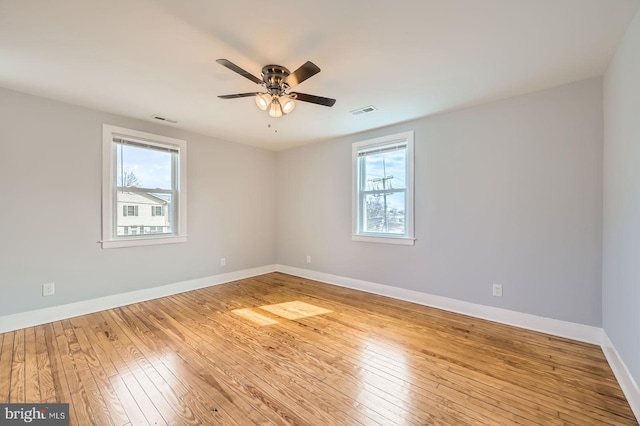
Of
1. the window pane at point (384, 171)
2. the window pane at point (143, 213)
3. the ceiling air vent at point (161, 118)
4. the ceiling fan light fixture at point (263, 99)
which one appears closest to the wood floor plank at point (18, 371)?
the window pane at point (143, 213)

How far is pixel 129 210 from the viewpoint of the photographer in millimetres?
3584

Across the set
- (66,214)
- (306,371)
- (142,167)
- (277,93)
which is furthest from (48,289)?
(277,93)

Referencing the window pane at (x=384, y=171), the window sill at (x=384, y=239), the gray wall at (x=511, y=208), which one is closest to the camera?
the gray wall at (x=511, y=208)

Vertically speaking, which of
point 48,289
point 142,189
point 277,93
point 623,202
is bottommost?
point 48,289

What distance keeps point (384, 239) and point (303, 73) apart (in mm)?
2623

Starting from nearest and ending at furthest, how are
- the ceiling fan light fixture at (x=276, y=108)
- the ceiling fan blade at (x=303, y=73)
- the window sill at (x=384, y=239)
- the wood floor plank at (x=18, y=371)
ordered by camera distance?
the wood floor plank at (x=18, y=371) → the ceiling fan blade at (x=303, y=73) → the ceiling fan light fixture at (x=276, y=108) → the window sill at (x=384, y=239)

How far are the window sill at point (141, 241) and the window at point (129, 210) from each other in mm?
343

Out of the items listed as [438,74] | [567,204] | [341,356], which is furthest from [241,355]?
[567,204]

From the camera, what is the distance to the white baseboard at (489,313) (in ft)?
8.28

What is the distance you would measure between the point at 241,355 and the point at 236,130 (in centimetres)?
312

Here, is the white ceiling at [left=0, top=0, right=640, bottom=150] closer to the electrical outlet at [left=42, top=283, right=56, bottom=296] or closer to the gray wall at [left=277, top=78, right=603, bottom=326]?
the gray wall at [left=277, top=78, right=603, bottom=326]

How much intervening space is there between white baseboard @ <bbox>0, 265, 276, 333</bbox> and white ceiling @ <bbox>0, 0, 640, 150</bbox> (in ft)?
7.71

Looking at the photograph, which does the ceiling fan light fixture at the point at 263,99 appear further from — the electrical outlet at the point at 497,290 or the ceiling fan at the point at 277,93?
the electrical outlet at the point at 497,290

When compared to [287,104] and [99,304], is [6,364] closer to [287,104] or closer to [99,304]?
[99,304]
